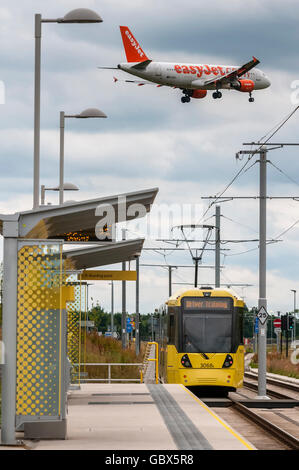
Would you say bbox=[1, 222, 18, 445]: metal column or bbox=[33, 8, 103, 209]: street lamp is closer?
bbox=[1, 222, 18, 445]: metal column

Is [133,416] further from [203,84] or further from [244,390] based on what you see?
[203,84]

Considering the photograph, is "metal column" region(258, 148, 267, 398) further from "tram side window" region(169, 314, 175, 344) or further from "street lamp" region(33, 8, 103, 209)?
"street lamp" region(33, 8, 103, 209)

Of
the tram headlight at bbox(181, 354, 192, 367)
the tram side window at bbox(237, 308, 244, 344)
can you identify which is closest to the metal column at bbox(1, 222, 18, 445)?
the tram headlight at bbox(181, 354, 192, 367)

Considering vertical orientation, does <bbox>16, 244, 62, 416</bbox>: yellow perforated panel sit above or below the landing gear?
below

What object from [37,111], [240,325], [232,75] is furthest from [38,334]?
[232,75]

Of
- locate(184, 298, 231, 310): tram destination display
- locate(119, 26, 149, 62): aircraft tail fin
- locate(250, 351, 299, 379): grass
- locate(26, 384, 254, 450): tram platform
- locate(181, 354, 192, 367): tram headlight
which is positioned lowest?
locate(250, 351, 299, 379): grass

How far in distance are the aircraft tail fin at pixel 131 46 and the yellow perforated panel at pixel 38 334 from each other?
159 ft

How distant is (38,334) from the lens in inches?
542

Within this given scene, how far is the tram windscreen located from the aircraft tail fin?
118 feet

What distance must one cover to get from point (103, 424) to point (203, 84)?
3829 cm

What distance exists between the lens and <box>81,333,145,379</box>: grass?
107 feet

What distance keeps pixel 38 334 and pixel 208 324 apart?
554 inches
